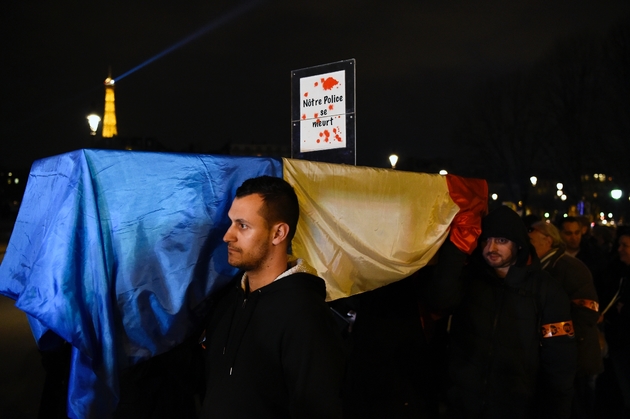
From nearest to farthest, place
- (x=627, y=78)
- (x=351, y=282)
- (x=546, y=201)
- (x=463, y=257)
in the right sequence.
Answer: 1. (x=351, y=282)
2. (x=463, y=257)
3. (x=627, y=78)
4. (x=546, y=201)

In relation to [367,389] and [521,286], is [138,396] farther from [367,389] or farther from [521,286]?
[521,286]

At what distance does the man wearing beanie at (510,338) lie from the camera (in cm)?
350

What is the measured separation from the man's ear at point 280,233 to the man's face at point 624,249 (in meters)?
4.86

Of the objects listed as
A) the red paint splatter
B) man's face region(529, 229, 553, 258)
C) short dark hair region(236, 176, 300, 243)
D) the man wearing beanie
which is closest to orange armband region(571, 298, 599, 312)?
man's face region(529, 229, 553, 258)

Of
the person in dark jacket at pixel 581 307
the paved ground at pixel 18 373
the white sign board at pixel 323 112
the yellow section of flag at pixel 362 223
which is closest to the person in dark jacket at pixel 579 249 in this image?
the person in dark jacket at pixel 581 307

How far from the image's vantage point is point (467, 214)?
3.72 m

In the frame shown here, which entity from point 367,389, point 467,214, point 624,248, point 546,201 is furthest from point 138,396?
point 546,201

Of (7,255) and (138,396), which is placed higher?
(7,255)

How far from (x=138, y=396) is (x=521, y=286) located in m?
2.50

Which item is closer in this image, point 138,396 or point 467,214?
point 138,396

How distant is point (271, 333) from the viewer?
82.2 inches

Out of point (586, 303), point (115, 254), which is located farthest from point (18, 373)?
point (586, 303)

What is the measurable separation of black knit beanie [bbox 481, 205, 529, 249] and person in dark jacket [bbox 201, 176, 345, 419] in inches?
70.3

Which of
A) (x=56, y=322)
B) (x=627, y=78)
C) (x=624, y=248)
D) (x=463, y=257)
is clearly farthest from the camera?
(x=627, y=78)
